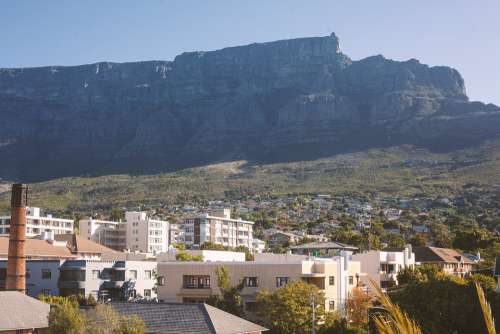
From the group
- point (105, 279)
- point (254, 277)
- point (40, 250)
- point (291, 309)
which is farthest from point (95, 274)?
point (291, 309)

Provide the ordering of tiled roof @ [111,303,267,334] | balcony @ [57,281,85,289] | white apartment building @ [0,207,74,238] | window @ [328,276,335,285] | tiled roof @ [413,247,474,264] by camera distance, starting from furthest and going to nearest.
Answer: white apartment building @ [0,207,74,238] → tiled roof @ [413,247,474,264] → balcony @ [57,281,85,289] → window @ [328,276,335,285] → tiled roof @ [111,303,267,334]

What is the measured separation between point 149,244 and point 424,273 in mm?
82423

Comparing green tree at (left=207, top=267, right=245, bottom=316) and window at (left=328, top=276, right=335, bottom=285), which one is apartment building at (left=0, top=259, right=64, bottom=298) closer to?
green tree at (left=207, top=267, right=245, bottom=316)

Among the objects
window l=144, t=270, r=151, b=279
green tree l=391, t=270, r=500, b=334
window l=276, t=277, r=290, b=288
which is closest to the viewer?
green tree l=391, t=270, r=500, b=334

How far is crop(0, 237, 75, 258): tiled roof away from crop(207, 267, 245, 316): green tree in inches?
1320

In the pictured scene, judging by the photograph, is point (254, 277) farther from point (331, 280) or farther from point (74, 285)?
point (74, 285)

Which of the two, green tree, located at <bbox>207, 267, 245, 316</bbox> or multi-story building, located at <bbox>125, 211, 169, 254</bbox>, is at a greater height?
multi-story building, located at <bbox>125, 211, 169, 254</bbox>

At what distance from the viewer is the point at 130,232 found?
148500mm

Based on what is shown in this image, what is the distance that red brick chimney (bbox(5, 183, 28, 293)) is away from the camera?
2376 inches

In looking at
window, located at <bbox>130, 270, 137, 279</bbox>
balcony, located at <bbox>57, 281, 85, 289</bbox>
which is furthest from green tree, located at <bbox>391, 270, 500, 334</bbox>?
balcony, located at <bbox>57, 281, 85, 289</bbox>

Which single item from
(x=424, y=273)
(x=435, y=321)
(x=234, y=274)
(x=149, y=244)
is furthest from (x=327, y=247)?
(x=149, y=244)

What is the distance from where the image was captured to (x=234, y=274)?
5744cm

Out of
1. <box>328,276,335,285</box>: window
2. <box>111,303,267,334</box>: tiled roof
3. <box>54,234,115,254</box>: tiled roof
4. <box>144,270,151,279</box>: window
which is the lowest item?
<box>111,303,267,334</box>: tiled roof

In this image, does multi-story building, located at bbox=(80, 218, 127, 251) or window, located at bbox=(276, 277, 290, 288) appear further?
multi-story building, located at bbox=(80, 218, 127, 251)
